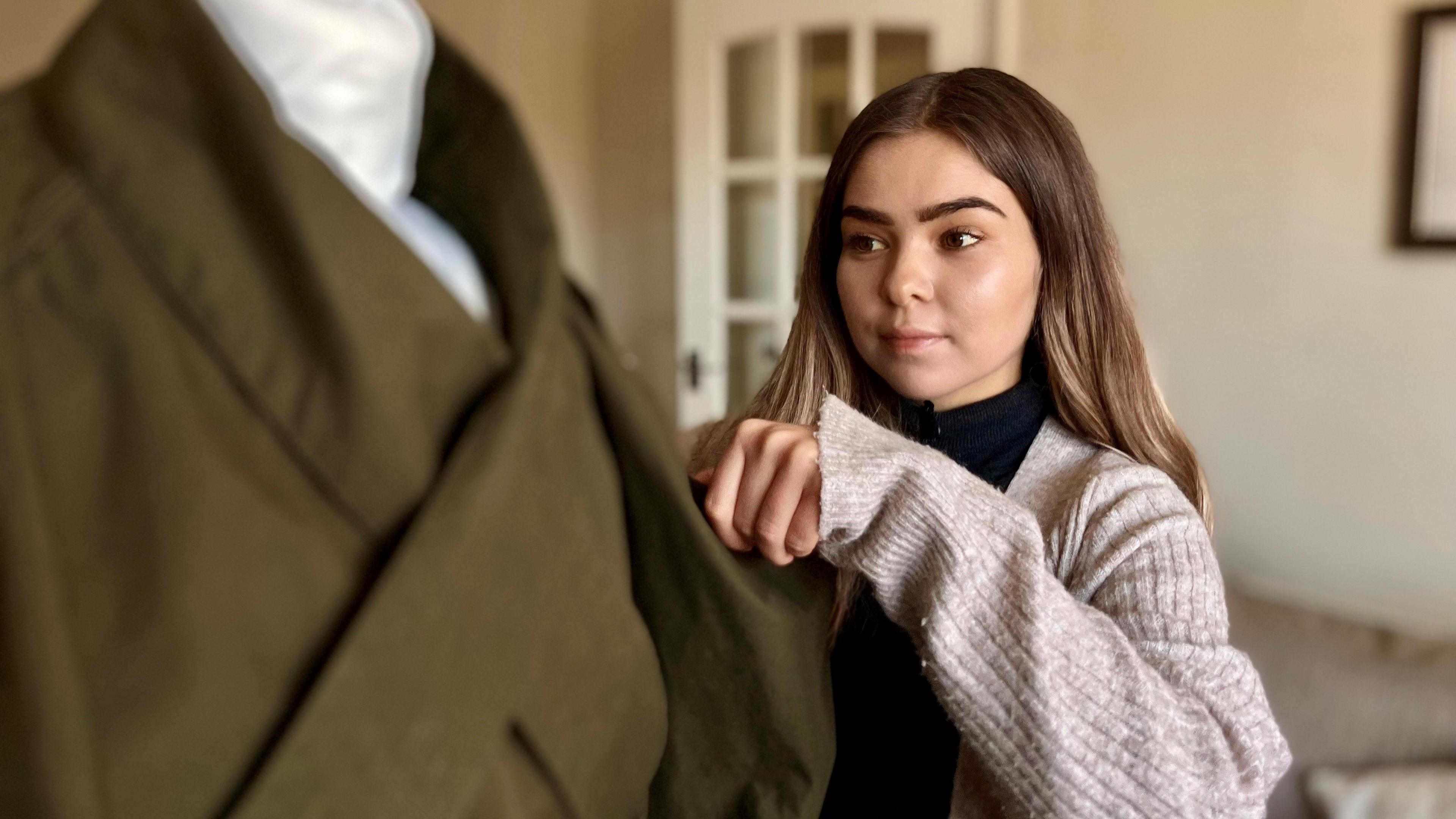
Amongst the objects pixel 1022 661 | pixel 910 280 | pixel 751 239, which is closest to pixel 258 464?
pixel 1022 661

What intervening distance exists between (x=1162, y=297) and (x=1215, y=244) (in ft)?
0.51

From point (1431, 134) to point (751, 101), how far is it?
5.17 feet

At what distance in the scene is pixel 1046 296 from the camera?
1.01 meters

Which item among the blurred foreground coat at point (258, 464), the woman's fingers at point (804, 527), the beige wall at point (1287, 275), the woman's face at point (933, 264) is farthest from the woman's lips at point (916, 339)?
the beige wall at point (1287, 275)

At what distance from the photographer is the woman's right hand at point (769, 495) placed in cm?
60

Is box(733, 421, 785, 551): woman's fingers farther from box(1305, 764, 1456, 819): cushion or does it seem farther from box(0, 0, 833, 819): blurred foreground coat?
box(1305, 764, 1456, 819): cushion

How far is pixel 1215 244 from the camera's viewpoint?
2.18m

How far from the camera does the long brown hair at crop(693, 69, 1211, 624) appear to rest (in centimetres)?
95

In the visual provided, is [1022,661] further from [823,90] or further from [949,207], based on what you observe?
[823,90]

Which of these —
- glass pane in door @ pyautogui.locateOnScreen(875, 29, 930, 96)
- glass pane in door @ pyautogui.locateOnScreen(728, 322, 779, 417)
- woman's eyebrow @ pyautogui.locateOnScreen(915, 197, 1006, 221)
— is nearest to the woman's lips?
woman's eyebrow @ pyautogui.locateOnScreen(915, 197, 1006, 221)

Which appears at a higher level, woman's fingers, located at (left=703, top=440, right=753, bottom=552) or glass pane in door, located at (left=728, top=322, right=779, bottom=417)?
woman's fingers, located at (left=703, top=440, right=753, bottom=552)

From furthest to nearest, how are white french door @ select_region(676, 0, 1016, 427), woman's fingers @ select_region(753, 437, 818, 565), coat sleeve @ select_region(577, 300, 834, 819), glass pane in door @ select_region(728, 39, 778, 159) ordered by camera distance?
1. glass pane in door @ select_region(728, 39, 778, 159)
2. white french door @ select_region(676, 0, 1016, 427)
3. woman's fingers @ select_region(753, 437, 818, 565)
4. coat sleeve @ select_region(577, 300, 834, 819)

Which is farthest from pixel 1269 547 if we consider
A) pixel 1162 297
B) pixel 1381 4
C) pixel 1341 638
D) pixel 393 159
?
pixel 393 159

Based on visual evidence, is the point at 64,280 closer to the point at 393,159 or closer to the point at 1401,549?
the point at 393,159
